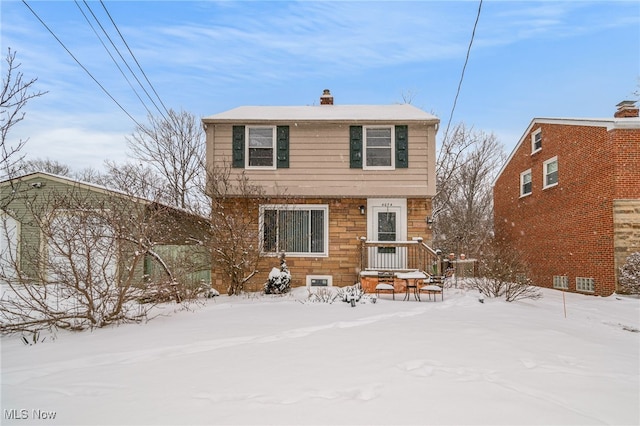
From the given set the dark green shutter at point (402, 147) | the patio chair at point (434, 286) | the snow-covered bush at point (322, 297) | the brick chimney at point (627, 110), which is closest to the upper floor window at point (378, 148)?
the dark green shutter at point (402, 147)

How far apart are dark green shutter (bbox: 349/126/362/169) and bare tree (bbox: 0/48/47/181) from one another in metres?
8.13

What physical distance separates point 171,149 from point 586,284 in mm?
22323

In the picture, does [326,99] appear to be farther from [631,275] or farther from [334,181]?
[631,275]

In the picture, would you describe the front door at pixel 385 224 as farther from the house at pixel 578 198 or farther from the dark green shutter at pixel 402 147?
the house at pixel 578 198

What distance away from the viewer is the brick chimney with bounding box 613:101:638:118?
543 inches

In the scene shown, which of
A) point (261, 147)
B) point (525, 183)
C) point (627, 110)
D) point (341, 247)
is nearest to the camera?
point (341, 247)

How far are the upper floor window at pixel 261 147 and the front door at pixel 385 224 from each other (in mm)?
3436

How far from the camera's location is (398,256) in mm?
11633

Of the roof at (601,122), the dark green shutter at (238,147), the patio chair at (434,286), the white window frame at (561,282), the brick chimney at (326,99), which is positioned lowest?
the white window frame at (561,282)

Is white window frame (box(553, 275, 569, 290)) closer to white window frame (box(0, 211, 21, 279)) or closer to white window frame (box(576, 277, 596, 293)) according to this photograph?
white window frame (box(576, 277, 596, 293))

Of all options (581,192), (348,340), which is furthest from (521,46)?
(348,340)

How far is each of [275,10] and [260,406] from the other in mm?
10669

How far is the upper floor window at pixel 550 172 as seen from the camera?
1459 centimetres

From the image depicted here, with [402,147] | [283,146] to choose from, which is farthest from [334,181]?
[402,147]
